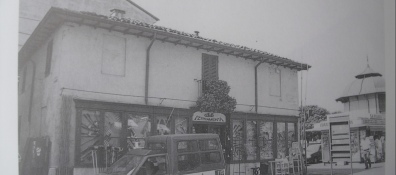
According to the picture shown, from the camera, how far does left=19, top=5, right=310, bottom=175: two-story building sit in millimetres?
4680

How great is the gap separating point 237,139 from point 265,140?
44cm

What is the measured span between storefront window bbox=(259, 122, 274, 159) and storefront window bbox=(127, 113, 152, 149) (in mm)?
1737

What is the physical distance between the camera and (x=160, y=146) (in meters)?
4.63

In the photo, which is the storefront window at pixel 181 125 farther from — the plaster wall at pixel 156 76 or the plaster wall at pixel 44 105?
the plaster wall at pixel 44 105

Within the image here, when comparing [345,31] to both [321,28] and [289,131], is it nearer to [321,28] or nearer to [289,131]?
[321,28]

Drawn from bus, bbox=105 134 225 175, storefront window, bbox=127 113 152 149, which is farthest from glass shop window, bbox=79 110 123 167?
bus, bbox=105 134 225 175

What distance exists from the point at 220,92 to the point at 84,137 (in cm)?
200

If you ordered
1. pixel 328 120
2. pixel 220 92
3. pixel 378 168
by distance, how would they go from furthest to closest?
pixel 220 92 < pixel 328 120 < pixel 378 168

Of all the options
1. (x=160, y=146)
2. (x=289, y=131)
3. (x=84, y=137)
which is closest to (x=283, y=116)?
(x=289, y=131)

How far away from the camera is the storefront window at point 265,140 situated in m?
5.67

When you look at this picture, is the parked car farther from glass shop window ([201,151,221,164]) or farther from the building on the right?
glass shop window ([201,151,221,164])

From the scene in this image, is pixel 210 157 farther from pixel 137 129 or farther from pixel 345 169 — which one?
pixel 345 169

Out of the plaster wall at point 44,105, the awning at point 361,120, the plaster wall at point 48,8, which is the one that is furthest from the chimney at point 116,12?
the awning at point 361,120

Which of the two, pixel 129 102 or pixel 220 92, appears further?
pixel 220 92
